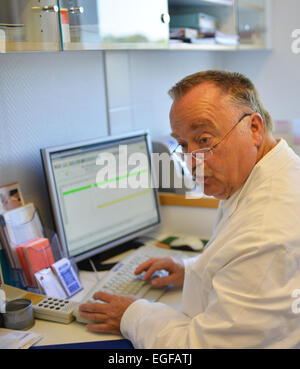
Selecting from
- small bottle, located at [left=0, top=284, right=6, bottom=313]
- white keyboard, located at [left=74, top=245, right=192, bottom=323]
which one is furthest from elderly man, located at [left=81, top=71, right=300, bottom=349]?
small bottle, located at [left=0, top=284, right=6, bottom=313]

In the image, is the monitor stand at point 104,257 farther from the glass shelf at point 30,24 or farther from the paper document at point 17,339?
the glass shelf at point 30,24

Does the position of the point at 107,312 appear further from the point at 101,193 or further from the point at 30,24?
the point at 30,24

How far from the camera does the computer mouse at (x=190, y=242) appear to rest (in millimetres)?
1690

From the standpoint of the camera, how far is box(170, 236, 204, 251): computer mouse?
1.69 meters

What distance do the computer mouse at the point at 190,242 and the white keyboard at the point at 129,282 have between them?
0.07 m

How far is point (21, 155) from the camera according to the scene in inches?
58.2

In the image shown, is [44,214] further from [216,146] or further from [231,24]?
[231,24]

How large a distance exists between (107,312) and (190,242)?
615 millimetres

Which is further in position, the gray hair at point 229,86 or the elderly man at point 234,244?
the gray hair at point 229,86

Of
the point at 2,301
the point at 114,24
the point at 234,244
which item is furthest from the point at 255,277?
the point at 114,24

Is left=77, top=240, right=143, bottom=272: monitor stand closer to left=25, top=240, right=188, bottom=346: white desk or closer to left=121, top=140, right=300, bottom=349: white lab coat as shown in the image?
left=25, top=240, right=188, bottom=346: white desk

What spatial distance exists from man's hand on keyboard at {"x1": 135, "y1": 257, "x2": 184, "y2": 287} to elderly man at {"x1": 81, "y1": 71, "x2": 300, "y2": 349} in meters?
0.19

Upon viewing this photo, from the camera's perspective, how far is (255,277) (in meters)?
0.93

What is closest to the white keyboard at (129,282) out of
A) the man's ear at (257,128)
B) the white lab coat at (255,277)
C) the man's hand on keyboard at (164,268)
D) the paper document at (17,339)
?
the man's hand on keyboard at (164,268)
